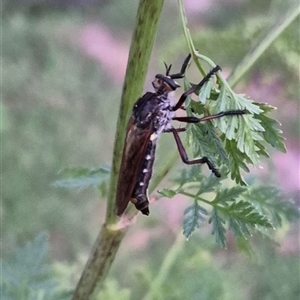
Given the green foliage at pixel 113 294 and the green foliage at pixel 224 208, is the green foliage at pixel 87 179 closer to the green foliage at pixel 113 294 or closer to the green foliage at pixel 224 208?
the green foliage at pixel 224 208

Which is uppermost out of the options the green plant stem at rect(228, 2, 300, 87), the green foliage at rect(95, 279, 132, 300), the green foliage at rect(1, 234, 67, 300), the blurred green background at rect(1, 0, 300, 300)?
the blurred green background at rect(1, 0, 300, 300)

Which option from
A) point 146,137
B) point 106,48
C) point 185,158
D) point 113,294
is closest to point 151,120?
point 146,137

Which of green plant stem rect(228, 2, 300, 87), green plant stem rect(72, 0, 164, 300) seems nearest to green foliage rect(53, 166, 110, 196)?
green plant stem rect(72, 0, 164, 300)

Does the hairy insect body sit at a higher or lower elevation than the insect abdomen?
higher

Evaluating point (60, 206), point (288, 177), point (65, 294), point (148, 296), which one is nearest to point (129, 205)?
point (65, 294)

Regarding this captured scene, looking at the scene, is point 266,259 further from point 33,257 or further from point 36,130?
point 36,130

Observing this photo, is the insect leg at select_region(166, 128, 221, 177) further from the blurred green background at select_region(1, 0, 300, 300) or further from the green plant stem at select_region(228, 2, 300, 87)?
the blurred green background at select_region(1, 0, 300, 300)

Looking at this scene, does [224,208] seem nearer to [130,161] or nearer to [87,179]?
[130,161]

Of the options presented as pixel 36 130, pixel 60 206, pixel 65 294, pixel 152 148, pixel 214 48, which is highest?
pixel 36 130
